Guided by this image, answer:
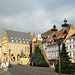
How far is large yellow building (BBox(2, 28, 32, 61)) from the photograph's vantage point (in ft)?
256

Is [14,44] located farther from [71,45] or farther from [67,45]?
[71,45]

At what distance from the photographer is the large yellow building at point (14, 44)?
7800 cm

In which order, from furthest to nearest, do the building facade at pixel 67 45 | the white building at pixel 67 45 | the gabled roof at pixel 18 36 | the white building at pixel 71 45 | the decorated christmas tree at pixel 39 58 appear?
the gabled roof at pixel 18 36, the building facade at pixel 67 45, the white building at pixel 67 45, the white building at pixel 71 45, the decorated christmas tree at pixel 39 58

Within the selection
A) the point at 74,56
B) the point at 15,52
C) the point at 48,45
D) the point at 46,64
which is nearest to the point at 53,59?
the point at 48,45

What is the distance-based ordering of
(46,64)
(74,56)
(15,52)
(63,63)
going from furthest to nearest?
(15,52) < (74,56) < (46,64) < (63,63)

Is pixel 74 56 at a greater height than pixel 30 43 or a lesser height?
lesser

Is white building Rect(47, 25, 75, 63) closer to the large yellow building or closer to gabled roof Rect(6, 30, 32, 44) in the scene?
the large yellow building

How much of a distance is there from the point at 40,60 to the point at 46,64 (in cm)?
218

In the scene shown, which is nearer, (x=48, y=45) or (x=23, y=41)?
(x=48, y=45)

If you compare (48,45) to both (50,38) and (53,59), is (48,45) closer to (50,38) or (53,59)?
(50,38)

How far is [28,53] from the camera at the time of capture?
84625 millimetres

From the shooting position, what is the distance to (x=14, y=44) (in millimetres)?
79688

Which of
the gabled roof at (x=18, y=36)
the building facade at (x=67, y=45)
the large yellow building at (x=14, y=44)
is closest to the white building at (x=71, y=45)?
the building facade at (x=67, y=45)

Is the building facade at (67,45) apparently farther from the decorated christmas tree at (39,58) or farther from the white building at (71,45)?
the decorated christmas tree at (39,58)
